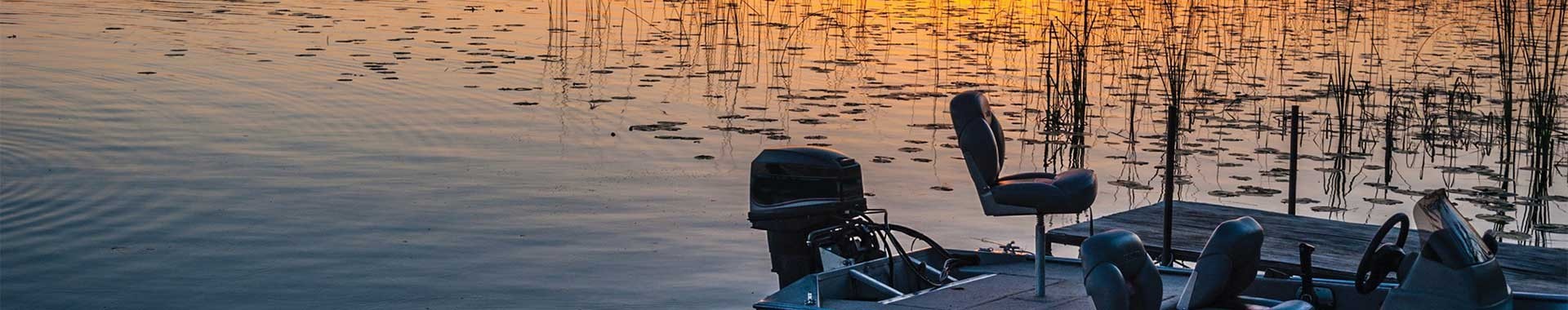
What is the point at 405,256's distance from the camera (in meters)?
6.32

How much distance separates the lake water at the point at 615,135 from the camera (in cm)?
627

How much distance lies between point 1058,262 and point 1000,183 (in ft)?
2.43

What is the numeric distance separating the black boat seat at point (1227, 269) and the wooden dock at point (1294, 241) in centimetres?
125

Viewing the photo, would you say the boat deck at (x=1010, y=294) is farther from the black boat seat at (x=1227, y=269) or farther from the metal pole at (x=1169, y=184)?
the black boat seat at (x=1227, y=269)

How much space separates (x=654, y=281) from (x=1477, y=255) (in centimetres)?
296

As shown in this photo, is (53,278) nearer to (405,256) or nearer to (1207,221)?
(405,256)

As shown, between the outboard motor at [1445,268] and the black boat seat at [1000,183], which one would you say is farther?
the black boat seat at [1000,183]

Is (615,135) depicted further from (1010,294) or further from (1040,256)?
(1040,256)

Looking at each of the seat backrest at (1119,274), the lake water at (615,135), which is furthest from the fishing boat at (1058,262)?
the lake water at (615,135)

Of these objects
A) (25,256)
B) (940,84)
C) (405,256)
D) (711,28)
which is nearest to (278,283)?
(405,256)

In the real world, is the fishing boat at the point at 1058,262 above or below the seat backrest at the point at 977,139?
below

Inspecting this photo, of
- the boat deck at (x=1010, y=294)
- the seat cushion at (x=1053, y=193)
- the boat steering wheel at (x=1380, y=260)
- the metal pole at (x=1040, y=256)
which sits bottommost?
the boat deck at (x=1010, y=294)

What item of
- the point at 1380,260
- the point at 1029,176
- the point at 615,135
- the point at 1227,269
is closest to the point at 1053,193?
the point at 1029,176

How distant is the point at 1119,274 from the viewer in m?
3.78
